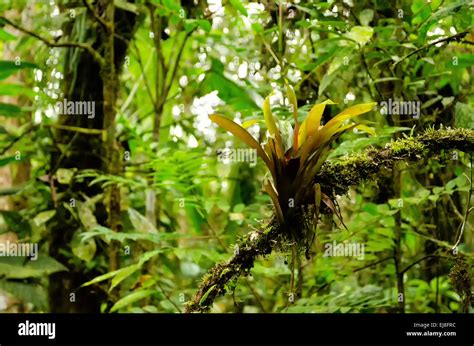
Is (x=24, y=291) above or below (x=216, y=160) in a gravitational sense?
below

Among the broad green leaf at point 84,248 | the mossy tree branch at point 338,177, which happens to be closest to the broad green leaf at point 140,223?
the broad green leaf at point 84,248

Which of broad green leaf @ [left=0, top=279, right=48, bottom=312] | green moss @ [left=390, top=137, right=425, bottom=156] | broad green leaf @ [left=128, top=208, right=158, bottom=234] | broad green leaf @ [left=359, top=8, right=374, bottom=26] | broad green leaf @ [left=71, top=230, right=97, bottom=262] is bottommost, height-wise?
broad green leaf @ [left=0, top=279, right=48, bottom=312]

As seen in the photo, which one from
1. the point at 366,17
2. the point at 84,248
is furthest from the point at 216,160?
the point at 366,17

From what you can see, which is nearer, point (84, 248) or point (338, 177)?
point (338, 177)

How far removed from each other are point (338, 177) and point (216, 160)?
0.96 m

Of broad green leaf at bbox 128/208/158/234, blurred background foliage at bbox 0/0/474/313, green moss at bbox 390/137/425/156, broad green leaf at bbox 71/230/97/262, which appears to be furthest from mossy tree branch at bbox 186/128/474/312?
broad green leaf at bbox 71/230/97/262

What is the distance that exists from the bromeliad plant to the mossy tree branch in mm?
50

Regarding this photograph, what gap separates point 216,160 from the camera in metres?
2.07

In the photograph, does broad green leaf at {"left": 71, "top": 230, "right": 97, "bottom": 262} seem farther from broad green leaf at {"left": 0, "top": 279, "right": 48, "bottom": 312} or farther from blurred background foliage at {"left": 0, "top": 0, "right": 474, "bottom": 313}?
broad green leaf at {"left": 0, "top": 279, "right": 48, "bottom": 312}

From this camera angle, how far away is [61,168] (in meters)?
2.05

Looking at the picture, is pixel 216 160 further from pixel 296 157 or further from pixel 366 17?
pixel 296 157

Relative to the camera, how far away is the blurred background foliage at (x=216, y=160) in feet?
5.48

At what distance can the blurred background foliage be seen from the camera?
167 centimetres
